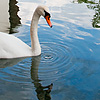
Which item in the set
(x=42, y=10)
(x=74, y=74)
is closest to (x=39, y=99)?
(x=74, y=74)

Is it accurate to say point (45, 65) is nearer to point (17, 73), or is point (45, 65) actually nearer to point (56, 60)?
point (56, 60)

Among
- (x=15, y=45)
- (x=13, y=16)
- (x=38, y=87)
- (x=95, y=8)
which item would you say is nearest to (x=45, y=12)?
(x=15, y=45)

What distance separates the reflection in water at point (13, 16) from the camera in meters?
7.81

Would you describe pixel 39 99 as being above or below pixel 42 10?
below

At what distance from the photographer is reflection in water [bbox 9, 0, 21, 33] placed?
7.81m

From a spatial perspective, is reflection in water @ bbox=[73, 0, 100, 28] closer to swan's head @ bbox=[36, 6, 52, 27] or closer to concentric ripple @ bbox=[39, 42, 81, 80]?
concentric ripple @ bbox=[39, 42, 81, 80]

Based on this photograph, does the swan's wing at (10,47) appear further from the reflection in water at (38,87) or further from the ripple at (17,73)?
the reflection in water at (38,87)

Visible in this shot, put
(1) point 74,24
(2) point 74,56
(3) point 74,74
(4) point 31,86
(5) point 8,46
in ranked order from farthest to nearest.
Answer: (1) point 74,24 < (2) point 74,56 < (5) point 8,46 < (3) point 74,74 < (4) point 31,86

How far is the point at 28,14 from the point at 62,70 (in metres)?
4.47

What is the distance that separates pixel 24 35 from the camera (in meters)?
7.01

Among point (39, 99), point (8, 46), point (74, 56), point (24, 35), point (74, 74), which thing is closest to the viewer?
point (39, 99)

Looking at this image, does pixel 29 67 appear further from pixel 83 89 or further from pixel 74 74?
pixel 83 89

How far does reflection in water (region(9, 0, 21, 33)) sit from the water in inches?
1.3

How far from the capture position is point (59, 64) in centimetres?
534
